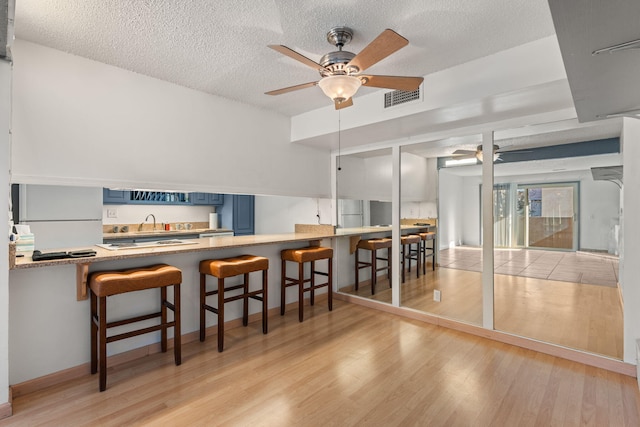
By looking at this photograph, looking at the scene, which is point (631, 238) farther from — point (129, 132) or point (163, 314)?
point (129, 132)

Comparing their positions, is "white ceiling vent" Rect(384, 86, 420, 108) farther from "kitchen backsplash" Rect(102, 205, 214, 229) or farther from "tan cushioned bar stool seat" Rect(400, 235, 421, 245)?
"kitchen backsplash" Rect(102, 205, 214, 229)

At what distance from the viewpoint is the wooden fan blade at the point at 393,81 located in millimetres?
2018

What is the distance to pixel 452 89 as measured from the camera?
8.55ft

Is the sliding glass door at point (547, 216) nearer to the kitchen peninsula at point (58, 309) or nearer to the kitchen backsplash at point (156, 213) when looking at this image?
the kitchen peninsula at point (58, 309)

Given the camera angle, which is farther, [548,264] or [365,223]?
[365,223]

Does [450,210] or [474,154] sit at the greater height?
[474,154]

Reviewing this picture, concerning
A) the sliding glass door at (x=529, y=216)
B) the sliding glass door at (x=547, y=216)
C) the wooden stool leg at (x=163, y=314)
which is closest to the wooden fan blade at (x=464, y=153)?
the sliding glass door at (x=529, y=216)

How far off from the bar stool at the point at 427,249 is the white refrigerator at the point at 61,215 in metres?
3.60

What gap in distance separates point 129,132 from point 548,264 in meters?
3.96

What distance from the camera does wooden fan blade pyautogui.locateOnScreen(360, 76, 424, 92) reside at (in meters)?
2.02

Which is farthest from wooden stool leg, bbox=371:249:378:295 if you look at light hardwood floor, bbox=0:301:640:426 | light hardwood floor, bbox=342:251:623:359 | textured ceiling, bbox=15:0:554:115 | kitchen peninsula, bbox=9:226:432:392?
textured ceiling, bbox=15:0:554:115

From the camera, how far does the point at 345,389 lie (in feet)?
7.06

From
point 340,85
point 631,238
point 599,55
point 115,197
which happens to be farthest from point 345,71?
point 115,197

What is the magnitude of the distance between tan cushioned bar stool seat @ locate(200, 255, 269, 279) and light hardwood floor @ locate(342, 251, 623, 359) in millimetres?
1835
